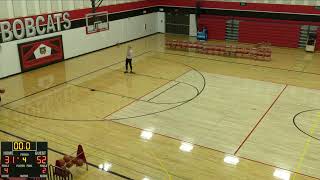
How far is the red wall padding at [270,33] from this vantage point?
30.4 m

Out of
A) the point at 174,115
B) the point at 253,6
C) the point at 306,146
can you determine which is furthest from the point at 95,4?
the point at 306,146

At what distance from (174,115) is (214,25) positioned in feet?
65.4

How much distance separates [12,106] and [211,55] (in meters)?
16.6

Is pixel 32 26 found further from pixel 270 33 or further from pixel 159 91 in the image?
pixel 270 33

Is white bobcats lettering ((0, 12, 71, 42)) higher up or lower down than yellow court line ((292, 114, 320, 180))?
higher up

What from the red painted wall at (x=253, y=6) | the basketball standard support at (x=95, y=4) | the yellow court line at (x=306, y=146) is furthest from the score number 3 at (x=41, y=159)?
the red painted wall at (x=253, y=6)

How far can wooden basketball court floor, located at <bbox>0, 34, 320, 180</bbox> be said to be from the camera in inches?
475

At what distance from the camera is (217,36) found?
3397 centimetres
